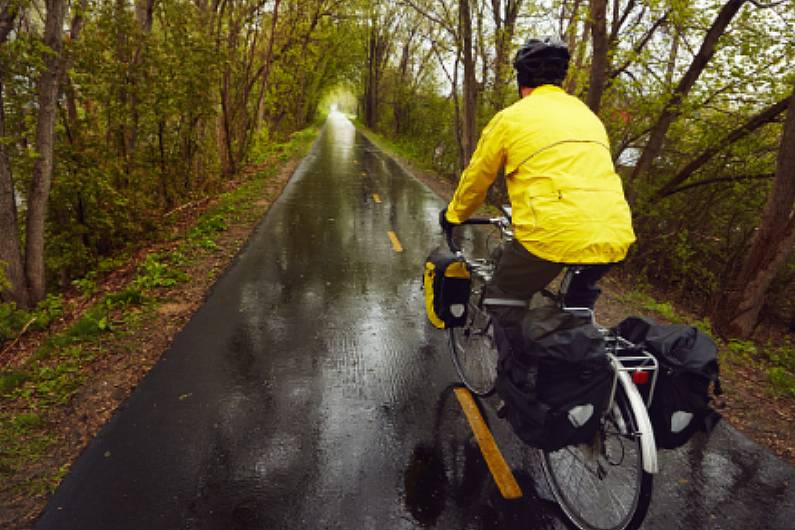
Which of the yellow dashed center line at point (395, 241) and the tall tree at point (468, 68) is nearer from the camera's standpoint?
the yellow dashed center line at point (395, 241)

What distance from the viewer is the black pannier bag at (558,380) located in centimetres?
240

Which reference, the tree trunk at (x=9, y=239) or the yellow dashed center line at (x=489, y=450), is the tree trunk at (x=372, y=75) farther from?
the yellow dashed center line at (x=489, y=450)

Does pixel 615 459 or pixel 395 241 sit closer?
pixel 615 459

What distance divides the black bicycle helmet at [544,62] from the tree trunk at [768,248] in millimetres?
5700

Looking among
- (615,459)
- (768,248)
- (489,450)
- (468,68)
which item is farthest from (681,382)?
(468,68)

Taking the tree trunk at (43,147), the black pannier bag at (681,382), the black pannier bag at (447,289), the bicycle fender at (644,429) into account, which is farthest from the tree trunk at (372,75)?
the bicycle fender at (644,429)

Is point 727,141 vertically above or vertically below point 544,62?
below

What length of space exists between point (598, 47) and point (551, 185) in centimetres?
795

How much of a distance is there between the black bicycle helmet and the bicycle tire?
189 centimetres

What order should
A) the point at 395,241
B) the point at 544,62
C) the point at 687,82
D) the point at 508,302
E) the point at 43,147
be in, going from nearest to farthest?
1. the point at 544,62
2. the point at 508,302
3. the point at 43,147
4. the point at 395,241
5. the point at 687,82

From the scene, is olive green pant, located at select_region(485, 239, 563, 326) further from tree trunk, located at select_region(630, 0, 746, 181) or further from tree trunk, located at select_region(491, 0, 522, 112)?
tree trunk, located at select_region(491, 0, 522, 112)

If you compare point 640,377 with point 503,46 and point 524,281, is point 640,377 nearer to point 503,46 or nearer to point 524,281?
point 524,281

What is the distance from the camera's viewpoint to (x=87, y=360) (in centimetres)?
468

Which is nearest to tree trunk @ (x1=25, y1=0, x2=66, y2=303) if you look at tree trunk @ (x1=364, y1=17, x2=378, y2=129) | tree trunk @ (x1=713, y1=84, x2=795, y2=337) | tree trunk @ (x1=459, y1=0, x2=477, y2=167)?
tree trunk @ (x1=713, y1=84, x2=795, y2=337)
